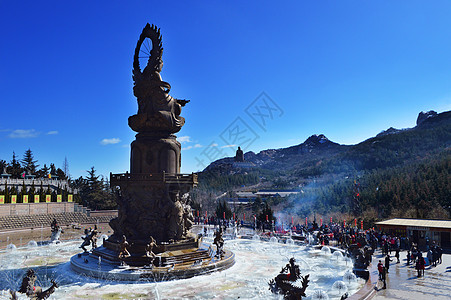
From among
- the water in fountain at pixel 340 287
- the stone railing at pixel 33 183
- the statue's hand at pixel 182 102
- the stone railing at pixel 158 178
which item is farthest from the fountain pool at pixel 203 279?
the stone railing at pixel 33 183

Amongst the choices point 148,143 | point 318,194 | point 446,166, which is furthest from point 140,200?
point 446,166

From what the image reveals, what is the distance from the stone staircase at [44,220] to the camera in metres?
41.6

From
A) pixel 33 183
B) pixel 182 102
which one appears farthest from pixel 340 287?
pixel 33 183

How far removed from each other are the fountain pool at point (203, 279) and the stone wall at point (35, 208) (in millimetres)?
20336

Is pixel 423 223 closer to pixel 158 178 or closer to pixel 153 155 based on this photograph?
pixel 158 178

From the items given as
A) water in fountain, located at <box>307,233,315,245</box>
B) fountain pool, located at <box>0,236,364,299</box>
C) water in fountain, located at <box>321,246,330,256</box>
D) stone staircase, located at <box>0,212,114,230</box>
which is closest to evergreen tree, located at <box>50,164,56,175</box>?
stone staircase, located at <box>0,212,114,230</box>

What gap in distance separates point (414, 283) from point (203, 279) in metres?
11.3

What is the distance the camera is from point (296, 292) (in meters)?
11.9

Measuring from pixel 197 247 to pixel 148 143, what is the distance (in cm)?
800

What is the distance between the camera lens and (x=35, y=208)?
47.1 meters

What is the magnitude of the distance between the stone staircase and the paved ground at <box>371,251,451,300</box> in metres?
41.5

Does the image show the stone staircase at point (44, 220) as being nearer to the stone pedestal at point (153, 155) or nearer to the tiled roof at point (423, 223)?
the stone pedestal at point (153, 155)

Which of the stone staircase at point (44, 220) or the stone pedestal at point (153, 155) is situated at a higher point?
the stone pedestal at point (153, 155)

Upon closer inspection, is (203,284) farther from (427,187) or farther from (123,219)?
(427,187)
